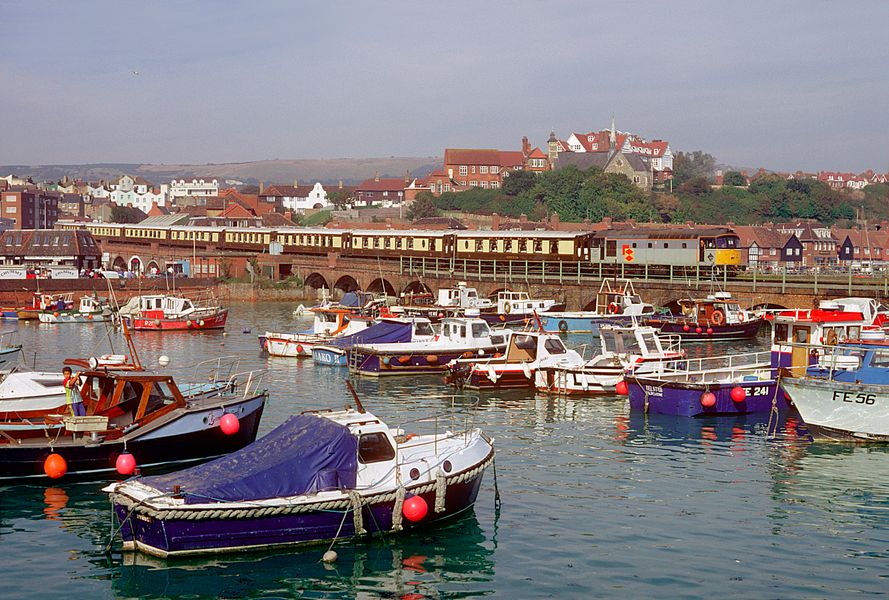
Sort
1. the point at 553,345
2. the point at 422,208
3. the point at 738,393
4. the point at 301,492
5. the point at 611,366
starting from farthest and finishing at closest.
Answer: the point at 422,208
the point at 553,345
the point at 611,366
the point at 738,393
the point at 301,492

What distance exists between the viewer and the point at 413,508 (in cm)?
2083

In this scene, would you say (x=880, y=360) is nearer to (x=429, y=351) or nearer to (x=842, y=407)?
(x=842, y=407)

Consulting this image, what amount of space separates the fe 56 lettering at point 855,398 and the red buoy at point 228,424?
16.3 metres

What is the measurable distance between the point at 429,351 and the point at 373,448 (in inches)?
961

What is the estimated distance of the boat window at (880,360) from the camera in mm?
30047

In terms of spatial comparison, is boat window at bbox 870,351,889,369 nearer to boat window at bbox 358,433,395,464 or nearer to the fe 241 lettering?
the fe 241 lettering

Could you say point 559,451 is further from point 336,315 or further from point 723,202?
point 723,202

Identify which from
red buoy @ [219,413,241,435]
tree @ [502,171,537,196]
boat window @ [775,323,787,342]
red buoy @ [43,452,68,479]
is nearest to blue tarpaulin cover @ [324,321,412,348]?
boat window @ [775,323,787,342]

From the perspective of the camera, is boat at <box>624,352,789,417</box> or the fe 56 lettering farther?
boat at <box>624,352,789,417</box>

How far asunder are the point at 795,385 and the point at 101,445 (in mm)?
18554

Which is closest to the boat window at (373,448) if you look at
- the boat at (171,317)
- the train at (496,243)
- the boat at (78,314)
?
the boat at (171,317)

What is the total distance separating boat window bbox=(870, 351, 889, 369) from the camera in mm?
30047

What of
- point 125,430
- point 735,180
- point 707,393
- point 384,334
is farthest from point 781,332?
point 735,180

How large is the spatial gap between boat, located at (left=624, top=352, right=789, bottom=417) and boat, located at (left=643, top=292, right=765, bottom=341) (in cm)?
2255
